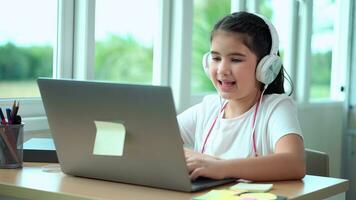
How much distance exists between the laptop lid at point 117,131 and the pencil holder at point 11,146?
0.18 m

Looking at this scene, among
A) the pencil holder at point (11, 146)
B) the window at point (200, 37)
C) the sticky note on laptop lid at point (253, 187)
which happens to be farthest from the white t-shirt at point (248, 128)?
the window at point (200, 37)

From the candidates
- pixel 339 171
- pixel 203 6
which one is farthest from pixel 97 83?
pixel 339 171

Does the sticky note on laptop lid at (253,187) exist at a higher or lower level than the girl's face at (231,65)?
lower

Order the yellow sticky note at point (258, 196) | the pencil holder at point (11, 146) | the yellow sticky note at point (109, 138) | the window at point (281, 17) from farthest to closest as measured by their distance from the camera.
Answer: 1. the window at point (281, 17)
2. the pencil holder at point (11, 146)
3. the yellow sticky note at point (109, 138)
4. the yellow sticky note at point (258, 196)

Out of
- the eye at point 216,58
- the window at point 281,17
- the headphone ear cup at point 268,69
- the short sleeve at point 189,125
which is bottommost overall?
the short sleeve at point 189,125

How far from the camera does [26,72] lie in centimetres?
230

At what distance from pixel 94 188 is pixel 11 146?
1.29 feet

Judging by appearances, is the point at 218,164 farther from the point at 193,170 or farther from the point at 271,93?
the point at 271,93

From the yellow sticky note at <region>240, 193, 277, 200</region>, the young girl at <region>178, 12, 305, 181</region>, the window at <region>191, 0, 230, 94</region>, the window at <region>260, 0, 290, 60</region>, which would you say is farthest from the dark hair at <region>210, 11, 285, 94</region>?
the window at <region>260, 0, 290, 60</region>

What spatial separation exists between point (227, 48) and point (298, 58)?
2.33 meters

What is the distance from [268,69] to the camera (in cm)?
173

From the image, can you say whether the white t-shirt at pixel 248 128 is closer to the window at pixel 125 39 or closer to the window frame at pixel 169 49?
the window frame at pixel 169 49

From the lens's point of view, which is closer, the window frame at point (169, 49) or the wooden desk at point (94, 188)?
the wooden desk at point (94, 188)

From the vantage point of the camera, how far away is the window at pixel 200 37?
10.2 feet
